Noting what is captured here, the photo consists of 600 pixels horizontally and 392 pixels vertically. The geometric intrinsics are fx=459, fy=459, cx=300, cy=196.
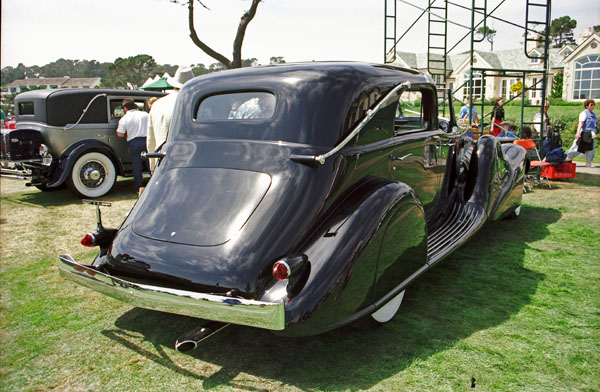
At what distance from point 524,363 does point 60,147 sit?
8.00m

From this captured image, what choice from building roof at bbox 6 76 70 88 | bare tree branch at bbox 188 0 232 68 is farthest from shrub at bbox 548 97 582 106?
building roof at bbox 6 76 70 88

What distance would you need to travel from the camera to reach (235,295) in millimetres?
2533

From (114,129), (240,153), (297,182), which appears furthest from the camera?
(114,129)

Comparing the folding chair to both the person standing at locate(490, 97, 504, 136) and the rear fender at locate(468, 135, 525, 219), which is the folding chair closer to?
the person standing at locate(490, 97, 504, 136)

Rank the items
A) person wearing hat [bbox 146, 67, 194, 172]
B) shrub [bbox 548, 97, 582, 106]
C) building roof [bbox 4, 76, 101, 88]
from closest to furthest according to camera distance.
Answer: person wearing hat [bbox 146, 67, 194, 172] → shrub [bbox 548, 97, 582, 106] → building roof [bbox 4, 76, 101, 88]

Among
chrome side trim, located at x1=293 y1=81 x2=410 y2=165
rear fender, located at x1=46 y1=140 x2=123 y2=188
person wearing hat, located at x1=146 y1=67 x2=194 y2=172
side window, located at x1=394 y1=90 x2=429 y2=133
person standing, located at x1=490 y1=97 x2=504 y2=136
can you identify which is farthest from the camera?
person standing, located at x1=490 y1=97 x2=504 y2=136

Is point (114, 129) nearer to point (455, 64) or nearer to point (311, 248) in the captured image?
point (311, 248)

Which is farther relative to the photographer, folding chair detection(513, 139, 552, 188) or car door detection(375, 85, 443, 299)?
folding chair detection(513, 139, 552, 188)

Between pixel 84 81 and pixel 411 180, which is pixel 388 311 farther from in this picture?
pixel 84 81

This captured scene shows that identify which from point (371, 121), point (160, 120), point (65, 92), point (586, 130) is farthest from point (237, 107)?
point (586, 130)

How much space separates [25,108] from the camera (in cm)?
862

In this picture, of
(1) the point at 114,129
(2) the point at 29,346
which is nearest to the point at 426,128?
(2) the point at 29,346

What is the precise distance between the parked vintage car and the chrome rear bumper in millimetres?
5853

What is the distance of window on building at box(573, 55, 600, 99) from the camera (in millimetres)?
36625
